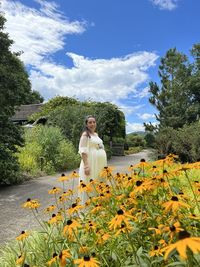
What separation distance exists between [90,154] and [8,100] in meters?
5.35

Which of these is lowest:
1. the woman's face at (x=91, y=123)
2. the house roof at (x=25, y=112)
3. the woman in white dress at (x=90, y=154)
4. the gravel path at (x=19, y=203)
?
the gravel path at (x=19, y=203)

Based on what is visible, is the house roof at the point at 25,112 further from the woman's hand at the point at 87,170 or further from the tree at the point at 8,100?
the woman's hand at the point at 87,170

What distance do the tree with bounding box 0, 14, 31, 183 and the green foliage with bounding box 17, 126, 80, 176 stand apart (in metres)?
1.74

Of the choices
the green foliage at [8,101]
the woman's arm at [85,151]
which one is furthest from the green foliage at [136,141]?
the woman's arm at [85,151]

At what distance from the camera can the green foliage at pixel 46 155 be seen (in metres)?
12.5

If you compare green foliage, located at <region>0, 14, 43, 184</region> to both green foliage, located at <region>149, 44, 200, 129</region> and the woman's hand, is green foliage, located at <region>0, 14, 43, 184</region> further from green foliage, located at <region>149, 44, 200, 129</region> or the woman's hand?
green foliage, located at <region>149, 44, 200, 129</region>

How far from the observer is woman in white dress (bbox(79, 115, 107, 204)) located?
543 centimetres

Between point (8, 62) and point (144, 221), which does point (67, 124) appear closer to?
point (8, 62)

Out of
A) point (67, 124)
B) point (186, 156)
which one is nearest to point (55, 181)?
point (186, 156)

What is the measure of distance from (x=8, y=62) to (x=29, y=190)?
3.71 m

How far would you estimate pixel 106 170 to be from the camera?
3.40 metres

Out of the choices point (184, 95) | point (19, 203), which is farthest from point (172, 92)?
point (19, 203)

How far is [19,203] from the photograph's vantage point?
759 cm

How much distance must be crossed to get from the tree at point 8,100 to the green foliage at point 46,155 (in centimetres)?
174
